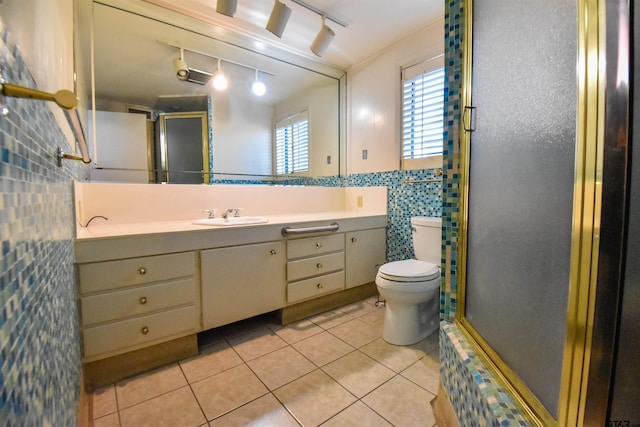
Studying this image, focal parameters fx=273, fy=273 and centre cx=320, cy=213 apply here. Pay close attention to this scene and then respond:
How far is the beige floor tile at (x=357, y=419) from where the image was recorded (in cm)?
109

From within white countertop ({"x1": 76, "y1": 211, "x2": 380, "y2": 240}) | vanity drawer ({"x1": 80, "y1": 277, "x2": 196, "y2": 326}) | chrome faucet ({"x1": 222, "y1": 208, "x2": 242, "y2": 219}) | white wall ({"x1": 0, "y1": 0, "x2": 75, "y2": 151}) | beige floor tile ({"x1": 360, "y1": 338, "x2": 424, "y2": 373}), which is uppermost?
white wall ({"x1": 0, "y1": 0, "x2": 75, "y2": 151})

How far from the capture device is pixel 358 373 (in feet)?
4.60

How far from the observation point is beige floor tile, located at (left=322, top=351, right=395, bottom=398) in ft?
4.29

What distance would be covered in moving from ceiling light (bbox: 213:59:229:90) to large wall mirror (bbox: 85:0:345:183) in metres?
0.03

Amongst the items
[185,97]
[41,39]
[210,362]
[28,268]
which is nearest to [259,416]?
[210,362]

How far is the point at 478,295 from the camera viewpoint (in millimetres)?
961

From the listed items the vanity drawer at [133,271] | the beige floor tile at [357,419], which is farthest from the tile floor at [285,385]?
the vanity drawer at [133,271]

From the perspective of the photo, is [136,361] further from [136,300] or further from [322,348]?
[322,348]

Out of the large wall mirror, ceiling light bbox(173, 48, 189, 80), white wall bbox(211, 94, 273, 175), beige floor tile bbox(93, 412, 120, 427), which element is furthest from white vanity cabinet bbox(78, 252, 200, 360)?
ceiling light bbox(173, 48, 189, 80)

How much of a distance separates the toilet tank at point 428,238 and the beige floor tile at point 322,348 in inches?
32.3

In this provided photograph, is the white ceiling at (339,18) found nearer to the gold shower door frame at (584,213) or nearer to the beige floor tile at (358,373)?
the gold shower door frame at (584,213)

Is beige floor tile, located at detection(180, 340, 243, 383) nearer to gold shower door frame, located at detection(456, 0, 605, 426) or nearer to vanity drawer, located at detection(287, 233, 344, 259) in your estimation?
vanity drawer, located at detection(287, 233, 344, 259)

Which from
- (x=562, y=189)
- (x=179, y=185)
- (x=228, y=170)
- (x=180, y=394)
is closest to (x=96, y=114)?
(x=179, y=185)

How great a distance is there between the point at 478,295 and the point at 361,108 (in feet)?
7.32
